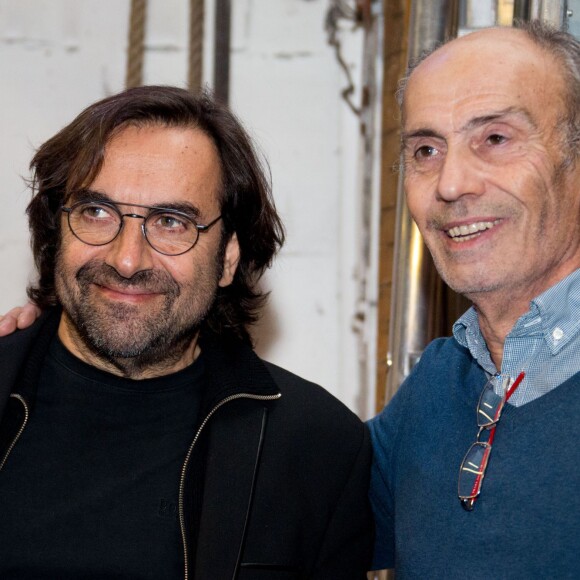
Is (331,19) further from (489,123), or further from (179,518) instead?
(179,518)

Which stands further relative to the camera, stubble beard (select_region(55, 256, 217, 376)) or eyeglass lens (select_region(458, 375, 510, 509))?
stubble beard (select_region(55, 256, 217, 376))

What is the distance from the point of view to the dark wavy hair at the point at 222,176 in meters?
2.25

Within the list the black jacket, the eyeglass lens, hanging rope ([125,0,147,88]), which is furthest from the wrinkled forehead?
hanging rope ([125,0,147,88])

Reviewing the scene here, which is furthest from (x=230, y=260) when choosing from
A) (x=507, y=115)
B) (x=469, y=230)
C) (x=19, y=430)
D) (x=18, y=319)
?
(x=507, y=115)

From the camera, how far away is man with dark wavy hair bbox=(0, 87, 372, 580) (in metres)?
1.98

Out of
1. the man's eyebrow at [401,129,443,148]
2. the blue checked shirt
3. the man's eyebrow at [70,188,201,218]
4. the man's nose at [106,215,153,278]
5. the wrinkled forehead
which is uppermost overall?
the wrinkled forehead

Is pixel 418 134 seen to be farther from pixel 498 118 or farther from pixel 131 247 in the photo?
pixel 131 247

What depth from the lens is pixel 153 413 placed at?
2.14 metres

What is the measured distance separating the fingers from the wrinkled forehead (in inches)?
41.1

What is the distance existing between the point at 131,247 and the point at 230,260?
0.42 m

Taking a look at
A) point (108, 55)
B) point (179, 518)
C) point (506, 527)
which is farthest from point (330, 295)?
point (506, 527)

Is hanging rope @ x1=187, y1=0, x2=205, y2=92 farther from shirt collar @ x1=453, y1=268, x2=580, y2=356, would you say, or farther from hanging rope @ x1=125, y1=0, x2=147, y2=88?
shirt collar @ x1=453, y1=268, x2=580, y2=356

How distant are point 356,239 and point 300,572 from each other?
4.56 ft

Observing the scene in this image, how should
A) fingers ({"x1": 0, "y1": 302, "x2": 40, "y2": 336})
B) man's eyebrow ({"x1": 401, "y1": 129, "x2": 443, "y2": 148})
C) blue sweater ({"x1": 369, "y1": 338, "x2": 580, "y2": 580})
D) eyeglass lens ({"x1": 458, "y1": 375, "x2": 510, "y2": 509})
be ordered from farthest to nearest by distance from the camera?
fingers ({"x1": 0, "y1": 302, "x2": 40, "y2": 336}) < man's eyebrow ({"x1": 401, "y1": 129, "x2": 443, "y2": 148}) < eyeglass lens ({"x1": 458, "y1": 375, "x2": 510, "y2": 509}) < blue sweater ({"x1": 369, "y1": 338, "x2": 580, "y2": 580})
